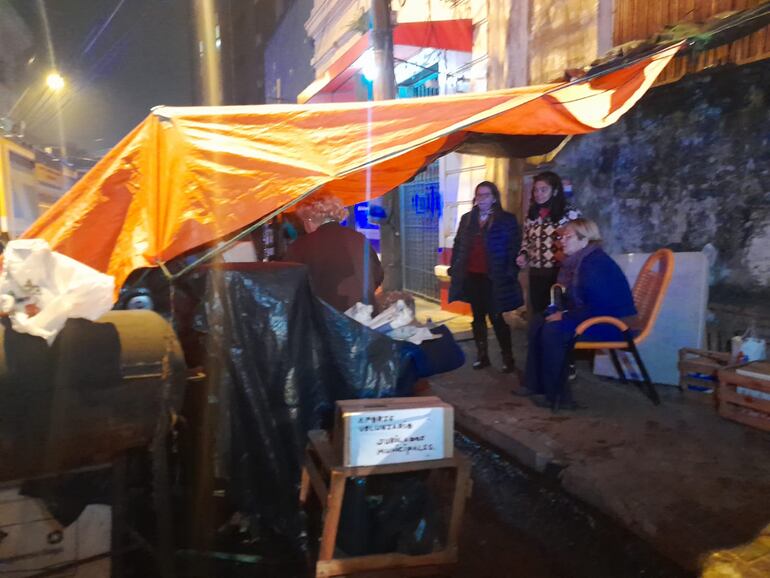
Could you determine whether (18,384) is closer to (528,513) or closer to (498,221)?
(528,513)

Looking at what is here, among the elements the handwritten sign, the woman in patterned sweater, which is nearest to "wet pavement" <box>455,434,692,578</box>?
the handwritten sign

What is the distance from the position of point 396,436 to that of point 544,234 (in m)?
3.50

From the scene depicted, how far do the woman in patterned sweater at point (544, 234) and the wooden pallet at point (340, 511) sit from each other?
130 inches

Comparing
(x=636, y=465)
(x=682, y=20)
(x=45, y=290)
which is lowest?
(x=636, y=465)

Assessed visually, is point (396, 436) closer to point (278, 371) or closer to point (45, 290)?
point (278, 371)

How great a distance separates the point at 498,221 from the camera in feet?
18.1

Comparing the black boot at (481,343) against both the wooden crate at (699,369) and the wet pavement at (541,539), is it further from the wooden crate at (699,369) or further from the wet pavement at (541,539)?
the wet pavement at (541,539)

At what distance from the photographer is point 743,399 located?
13.8 feet

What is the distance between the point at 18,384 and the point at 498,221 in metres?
4.37

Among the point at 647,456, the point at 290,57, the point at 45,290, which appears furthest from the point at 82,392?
the point at 290,57

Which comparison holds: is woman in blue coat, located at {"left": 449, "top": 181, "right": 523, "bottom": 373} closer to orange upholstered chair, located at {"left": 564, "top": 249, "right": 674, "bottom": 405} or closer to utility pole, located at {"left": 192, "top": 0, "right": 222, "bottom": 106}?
orange upholstered chair, located at {"left": 564, "top": 249, "right": 674, "bottom": 405}

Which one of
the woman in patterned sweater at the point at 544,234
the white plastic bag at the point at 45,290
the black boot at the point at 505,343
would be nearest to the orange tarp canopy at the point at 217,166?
the white plastic bag at the point at 45,290

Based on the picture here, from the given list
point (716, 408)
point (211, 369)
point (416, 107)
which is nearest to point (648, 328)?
point (716, 408)

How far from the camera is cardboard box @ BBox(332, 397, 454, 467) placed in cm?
255
